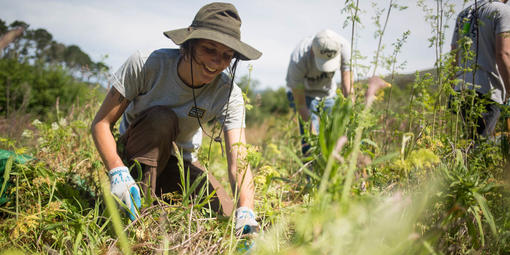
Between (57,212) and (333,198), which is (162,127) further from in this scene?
(333,198)

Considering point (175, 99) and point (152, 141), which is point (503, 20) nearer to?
point (175, 99)

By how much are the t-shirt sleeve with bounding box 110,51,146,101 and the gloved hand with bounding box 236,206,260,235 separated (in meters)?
0.98

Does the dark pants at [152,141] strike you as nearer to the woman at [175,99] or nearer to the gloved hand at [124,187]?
the woman at [175,99]

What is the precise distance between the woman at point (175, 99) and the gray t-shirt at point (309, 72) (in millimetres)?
1561

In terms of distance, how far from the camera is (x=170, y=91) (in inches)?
75.7

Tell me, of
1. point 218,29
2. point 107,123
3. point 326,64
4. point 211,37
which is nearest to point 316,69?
point 326,64

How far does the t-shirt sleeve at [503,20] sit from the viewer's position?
190 centimetres

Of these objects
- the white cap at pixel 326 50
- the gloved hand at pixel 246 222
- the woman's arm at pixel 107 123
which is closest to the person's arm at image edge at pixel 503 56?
the white cap at pixel 326 50

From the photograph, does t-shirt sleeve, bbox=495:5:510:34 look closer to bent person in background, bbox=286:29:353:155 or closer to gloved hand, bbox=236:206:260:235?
bent person in background, bbox=286:29:353:155

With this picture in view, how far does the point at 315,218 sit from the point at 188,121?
4.86 ft

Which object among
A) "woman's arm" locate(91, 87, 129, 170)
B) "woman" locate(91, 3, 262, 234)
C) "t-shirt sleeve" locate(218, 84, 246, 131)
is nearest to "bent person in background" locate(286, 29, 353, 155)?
"t-shirt sleeve" locate(218, 84, 246, 131)

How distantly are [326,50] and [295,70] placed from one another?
459 mm

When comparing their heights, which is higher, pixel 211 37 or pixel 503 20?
pixel 503 20

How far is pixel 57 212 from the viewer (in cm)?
133
